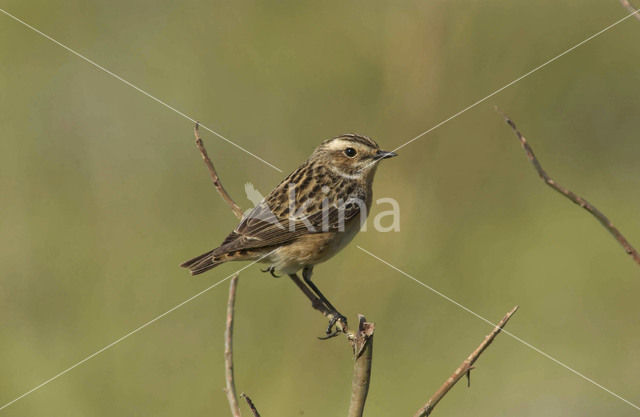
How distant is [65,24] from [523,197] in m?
4.46

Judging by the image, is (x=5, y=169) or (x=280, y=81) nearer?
(x=5, y=169)

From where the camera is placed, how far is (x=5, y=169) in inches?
275

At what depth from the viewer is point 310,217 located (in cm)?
507

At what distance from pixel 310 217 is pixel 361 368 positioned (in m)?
2.35

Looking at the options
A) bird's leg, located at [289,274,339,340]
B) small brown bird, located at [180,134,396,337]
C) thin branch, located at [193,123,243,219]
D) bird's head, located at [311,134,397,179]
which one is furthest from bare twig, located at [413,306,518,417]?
bird's head, located at [311,134,397,179]

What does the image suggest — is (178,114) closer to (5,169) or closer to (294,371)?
(5,169)

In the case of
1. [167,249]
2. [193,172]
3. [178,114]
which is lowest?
[167,249]

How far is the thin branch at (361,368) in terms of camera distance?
2.65 m

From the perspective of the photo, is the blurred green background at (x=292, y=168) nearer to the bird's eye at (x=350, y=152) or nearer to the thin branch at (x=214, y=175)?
the bird's eye at (x=350, y=152)

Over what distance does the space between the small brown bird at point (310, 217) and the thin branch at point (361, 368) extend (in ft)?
5.60

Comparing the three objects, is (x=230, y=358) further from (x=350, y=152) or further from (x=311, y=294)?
(x=350, y=152)

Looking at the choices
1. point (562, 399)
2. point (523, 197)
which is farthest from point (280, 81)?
point (562, 399)

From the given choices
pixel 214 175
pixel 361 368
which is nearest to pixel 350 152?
pixel 214 175

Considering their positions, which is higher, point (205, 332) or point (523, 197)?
point (205, 332)
